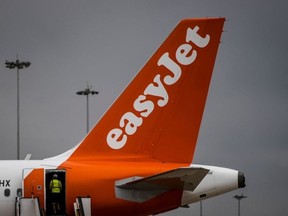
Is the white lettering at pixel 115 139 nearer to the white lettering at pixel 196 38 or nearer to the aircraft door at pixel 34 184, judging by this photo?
the aircraft door at pixel 34 184

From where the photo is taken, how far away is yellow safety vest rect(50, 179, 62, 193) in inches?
1485

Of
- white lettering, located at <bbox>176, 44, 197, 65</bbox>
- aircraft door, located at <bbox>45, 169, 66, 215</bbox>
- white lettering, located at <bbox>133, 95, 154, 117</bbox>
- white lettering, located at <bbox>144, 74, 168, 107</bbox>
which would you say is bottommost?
aircraft door, located at <bbox>45, 169, 66, 215</bbox>

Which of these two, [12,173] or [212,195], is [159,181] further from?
[12,173]

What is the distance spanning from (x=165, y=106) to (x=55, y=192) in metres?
5.24

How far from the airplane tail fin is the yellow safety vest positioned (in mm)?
1679

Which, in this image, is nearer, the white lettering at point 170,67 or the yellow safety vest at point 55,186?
the yellow safety vest at point 55,186

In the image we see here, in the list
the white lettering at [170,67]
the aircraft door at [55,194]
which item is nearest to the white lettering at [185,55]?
the white lettering at [170,67]

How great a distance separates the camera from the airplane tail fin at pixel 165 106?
39.2 m

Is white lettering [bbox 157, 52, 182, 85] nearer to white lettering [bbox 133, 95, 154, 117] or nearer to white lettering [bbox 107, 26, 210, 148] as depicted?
white lettering [bbox 107, 26, 210, 148]

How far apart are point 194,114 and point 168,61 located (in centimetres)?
222

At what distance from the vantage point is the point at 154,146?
3919 cm

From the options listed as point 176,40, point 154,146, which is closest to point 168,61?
point 176,40

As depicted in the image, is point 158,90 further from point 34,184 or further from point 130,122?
point 34,184

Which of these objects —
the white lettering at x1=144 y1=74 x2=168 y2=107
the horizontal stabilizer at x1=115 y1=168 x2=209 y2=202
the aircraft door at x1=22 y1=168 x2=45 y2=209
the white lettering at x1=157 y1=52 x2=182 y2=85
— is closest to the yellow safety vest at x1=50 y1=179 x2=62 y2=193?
the aircraft door at x1=22 y1=168 x2=45 y2=209
